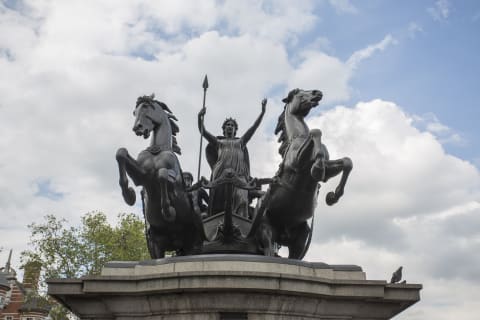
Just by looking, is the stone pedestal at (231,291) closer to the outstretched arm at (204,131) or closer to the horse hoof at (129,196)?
the horse hoof at (129,196)

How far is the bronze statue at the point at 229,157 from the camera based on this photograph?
528 inches

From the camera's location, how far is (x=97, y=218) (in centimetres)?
3381

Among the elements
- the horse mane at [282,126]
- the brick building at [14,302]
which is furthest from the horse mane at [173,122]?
the brick building at [14,302]

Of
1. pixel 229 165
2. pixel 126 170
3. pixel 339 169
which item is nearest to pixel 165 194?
pixel 126 170

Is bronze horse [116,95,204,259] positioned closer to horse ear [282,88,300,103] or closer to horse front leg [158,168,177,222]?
horse front leg [158,168,177,222]

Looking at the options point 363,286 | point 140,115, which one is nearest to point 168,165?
point 140,115

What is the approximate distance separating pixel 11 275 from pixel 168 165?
49.1 meters

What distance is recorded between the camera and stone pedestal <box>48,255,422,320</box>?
8.59 metres

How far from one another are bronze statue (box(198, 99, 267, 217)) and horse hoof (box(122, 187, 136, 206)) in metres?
2.46

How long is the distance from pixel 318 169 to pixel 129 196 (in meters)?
4.13

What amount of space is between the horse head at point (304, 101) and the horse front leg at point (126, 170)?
3978 millimetres

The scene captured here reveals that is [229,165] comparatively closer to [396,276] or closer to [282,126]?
[282,126]

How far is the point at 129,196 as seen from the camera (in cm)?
1139

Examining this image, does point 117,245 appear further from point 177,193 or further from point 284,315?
point 284,315
